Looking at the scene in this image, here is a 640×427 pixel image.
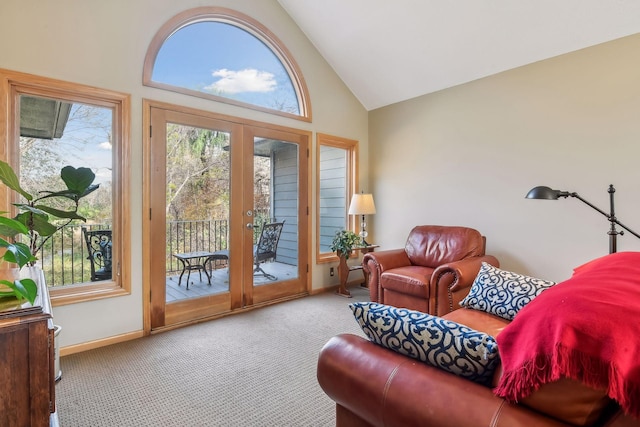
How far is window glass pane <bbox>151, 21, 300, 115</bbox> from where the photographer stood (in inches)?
122

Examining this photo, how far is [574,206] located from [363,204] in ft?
7.04

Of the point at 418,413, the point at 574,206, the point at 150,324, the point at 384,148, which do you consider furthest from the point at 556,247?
the point at 150,324

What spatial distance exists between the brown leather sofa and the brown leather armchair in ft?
6.19

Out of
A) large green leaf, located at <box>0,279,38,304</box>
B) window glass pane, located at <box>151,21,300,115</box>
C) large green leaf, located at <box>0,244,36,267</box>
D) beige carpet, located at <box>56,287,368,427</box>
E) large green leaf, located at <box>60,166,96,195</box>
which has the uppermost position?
window glass pane, located at <box>151,21,300,115</box>

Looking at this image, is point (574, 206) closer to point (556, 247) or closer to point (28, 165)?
point (556, 247)

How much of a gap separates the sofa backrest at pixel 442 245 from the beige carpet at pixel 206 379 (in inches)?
43.5

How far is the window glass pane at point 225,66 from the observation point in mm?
3100

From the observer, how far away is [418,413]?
900mm

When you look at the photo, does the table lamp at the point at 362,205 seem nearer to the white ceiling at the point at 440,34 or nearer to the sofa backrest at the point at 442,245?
the sofa backrest at the point at 442,245

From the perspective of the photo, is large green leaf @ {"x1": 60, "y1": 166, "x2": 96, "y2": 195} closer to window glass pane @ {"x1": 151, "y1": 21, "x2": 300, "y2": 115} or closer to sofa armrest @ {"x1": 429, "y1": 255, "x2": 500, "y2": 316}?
window glass pane @ {"x1": 151, "y1": 21, "x2": 300, "y2": 115}

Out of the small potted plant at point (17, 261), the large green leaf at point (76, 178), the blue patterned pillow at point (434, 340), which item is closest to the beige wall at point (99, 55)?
the large green leaf at point (76, 178)

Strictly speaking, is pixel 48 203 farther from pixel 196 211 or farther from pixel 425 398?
pixel 425 398

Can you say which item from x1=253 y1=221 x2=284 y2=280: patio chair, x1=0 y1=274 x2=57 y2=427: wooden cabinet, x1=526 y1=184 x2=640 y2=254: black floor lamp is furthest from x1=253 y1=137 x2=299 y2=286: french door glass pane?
x1=0 y1=274 x2=57 y2=427: wooden cabinet

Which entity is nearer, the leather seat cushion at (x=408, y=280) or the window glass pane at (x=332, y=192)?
the leather seat cushion at (x=408, y=280)
